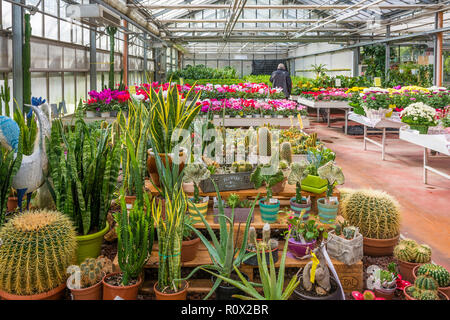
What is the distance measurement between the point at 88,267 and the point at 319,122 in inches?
460

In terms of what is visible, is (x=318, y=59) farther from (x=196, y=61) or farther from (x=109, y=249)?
(x=109, y=249)

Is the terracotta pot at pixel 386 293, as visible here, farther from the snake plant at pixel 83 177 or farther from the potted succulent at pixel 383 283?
the snake plant at pixel 83 177

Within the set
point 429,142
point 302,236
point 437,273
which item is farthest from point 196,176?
point 429,142

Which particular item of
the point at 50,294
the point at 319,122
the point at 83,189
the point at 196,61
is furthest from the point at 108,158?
the point at 196,61

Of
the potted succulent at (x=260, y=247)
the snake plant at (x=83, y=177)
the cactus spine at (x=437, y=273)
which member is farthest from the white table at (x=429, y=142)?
the snake plant at (x=83, y=177)

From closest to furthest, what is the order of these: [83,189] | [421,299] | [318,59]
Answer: [421,299]
[83,189]
[318,59]

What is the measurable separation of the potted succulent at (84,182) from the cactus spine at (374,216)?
156 cm

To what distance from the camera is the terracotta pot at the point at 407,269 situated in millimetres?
2395

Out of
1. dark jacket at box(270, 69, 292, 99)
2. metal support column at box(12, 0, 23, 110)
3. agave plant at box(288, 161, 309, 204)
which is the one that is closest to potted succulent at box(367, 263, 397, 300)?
agave plant at box(288, 161, 309, 204)

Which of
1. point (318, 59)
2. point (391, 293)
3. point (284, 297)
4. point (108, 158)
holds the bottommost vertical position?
point (391, 293)

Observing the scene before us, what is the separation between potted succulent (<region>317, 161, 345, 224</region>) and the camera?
102 inches

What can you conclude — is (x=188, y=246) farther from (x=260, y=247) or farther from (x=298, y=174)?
(x=298, y=174)

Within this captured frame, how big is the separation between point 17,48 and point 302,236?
14.6 feet

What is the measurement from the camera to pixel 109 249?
2.68 metres
